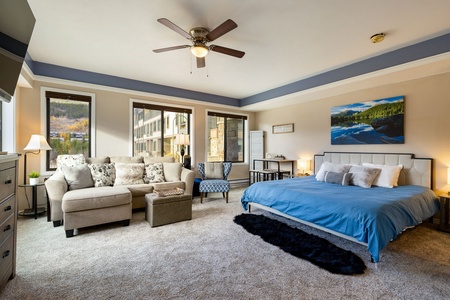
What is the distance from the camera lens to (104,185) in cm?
370

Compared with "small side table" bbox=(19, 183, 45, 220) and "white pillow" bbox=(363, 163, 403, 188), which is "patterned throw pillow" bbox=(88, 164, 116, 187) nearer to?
"small side table" bbox=(19, 183, 45, 220)

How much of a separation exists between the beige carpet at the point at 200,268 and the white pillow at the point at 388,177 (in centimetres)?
76

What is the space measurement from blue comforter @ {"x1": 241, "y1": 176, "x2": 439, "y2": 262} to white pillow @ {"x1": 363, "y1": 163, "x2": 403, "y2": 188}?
0.24 metres

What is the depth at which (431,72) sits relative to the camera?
3275 mm

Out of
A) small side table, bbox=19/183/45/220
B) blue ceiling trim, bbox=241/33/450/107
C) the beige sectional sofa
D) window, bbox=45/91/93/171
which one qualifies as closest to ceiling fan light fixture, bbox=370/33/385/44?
blue ceiling trim, bbox=241/33/450/107

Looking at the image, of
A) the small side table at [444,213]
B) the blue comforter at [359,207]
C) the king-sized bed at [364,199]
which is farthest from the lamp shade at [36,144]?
the small side table at [444,213]

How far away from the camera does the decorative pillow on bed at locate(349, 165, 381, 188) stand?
3312 millimetres

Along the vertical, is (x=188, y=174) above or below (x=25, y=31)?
below

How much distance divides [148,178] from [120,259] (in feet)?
7.08

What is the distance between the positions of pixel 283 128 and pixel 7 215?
18.5 ft

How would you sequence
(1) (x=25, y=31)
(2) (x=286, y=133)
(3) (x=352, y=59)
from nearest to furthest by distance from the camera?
(1) (x=25, y=31) < (3) (x=352, y=59) < (2) (x=286, y=133)

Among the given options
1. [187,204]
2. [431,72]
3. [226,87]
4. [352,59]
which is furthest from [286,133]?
[187,204]

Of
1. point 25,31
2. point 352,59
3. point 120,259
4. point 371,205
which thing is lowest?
point 120,259

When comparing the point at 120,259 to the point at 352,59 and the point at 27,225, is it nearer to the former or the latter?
the point at 27,225
